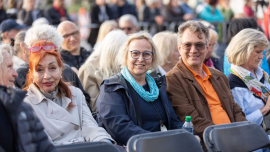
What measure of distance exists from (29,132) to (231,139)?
1681mm

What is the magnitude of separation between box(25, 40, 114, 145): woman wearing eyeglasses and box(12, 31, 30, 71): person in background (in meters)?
1.49

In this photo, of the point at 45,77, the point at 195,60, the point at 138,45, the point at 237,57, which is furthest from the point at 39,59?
the point at 237,57

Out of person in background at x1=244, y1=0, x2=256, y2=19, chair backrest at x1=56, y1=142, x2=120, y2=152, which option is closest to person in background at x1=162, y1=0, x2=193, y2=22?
person in background at x1=244, y1=0, x2=256, y2=19

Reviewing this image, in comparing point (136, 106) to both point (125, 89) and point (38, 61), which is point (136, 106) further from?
point (38, 61)

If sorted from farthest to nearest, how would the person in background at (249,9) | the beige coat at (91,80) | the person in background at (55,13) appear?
the person in background at (249,9) → the person in background at (55,13) → the beige coat at (91,80)

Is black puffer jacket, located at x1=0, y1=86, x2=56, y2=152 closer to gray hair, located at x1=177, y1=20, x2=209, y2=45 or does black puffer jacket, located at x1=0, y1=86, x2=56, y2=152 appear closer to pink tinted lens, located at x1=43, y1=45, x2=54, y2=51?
pink tinted lens, located at x1=43, y1=45, x2=54, y2=51

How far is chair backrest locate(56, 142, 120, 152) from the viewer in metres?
2.09

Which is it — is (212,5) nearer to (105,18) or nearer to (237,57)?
(105,18)

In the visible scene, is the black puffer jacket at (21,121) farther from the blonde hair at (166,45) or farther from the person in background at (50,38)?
the blonde hair at (166,45)

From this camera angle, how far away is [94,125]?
3000 millimetres

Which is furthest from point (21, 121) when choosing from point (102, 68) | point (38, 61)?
point (102, 68)

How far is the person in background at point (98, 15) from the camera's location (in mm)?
10219

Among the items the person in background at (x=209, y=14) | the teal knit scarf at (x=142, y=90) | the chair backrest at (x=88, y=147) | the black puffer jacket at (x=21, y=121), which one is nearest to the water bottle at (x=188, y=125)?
the teal knit scarf at (x=142, y=90)

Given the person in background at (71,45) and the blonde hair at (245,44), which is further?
the person in background at (71,45)
